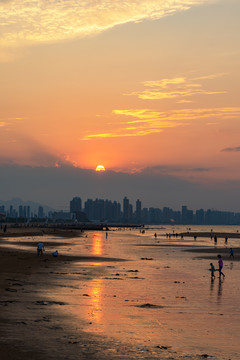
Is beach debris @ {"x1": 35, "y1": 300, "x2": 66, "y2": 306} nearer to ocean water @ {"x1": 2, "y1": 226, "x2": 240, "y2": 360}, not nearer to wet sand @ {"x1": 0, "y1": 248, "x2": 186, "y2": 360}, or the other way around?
wet sand @ {"x1": 0, "y1": 248, "x2": 186, "y2": 360}

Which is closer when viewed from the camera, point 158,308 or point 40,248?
point 158,308

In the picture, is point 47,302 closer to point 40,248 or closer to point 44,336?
point 44,336

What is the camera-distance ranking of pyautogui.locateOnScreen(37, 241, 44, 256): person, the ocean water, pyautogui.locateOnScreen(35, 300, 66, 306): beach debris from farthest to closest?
pyautogui.locateOnScreen(37, 241, 44, 256): person, pyautogui.locateOnScreen(35, 300, 66, 306): beach debris, the ocean water

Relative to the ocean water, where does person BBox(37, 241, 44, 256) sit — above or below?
above

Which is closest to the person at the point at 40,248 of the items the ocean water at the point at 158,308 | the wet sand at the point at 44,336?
the ocean water at the point at 158,308

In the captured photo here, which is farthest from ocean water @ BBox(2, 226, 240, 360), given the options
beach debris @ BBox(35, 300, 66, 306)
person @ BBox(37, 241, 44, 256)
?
person @ BBox(37, 241, 44, 256)

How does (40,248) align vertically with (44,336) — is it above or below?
above

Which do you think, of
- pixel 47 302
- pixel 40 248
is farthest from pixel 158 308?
pixel 40 248

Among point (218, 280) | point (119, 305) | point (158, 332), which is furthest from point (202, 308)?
point (218, 280)

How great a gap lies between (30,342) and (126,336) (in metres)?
3.91

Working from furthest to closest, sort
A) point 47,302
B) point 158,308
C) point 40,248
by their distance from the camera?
1. point 40,248
2. point 47,302
3. point 158,308

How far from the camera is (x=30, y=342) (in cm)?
1691

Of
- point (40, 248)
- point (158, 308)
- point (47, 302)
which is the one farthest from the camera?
point (40, 248)

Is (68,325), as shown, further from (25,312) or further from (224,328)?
(224,328)
